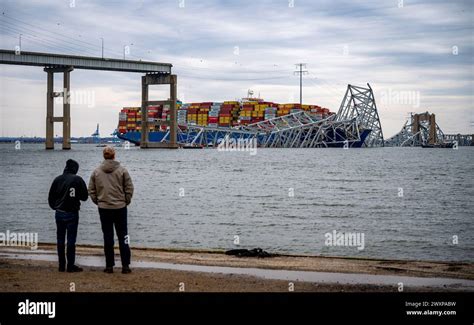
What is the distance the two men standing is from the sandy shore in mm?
427

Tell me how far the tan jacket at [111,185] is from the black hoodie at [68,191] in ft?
0.65

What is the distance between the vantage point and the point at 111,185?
9.42m

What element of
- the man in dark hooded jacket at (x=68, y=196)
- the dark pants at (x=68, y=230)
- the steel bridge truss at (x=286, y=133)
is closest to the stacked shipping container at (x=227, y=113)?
the steel bridge truss at (x=286, y=133)

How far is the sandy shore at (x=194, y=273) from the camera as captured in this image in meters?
8.68

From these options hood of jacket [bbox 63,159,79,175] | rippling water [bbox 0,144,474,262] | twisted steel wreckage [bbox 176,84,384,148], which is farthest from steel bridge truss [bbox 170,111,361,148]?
hood of jacket [bbox 63,159,79,175]

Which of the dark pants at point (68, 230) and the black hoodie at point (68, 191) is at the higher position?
the black hoodie at point (68, 191)

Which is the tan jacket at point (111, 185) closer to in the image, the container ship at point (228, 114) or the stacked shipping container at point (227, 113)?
the container ship at point (228, 114)

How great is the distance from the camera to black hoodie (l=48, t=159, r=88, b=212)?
953cm

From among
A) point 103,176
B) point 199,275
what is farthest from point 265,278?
point 103,176

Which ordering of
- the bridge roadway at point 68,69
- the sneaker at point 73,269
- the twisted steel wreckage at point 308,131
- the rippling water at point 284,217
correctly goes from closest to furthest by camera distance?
the sneaker at point 73,269 → the rippling water at point 284,217 → the bridge roadway at point 68,69 → the twisted steel wreckage at point 308,131

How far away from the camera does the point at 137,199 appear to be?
34.0 metres

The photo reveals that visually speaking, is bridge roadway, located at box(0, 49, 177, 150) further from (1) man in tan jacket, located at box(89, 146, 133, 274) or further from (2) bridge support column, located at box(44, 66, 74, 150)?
(1) man in tan jacket, located at box(89, 146, 133, 274)
